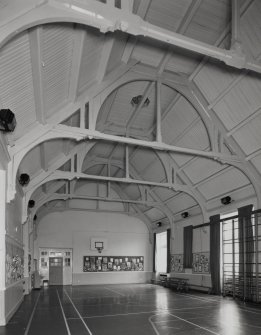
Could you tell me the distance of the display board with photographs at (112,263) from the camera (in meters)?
24.8

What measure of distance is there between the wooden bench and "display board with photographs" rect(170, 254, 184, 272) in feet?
2.76

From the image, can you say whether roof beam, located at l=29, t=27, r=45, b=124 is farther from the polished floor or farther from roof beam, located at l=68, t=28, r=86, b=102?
the polished floor

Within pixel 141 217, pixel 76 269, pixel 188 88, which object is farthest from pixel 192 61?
pixel 76 269

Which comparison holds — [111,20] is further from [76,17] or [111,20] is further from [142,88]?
[142,88]

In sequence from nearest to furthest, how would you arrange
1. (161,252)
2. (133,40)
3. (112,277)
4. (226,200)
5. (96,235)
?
(133,40) < (226,200) < (112,277) < (96,235) < (161,252)

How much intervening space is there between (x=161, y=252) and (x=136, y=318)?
1588cm

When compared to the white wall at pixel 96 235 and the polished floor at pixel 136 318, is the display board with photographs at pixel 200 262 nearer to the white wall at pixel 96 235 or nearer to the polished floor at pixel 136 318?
the polished floor at pixel 136 318

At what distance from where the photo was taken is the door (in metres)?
23.9

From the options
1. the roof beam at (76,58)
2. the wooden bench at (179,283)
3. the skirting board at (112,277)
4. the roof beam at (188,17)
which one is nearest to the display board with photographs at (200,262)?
the wooden bench at (179,283)

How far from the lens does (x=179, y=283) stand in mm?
19312

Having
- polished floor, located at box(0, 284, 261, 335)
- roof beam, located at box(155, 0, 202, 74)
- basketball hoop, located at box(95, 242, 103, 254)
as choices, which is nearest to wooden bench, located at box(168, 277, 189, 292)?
polished floor, located at box(0, 284, 261, 335)

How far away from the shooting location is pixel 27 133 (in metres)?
10.9

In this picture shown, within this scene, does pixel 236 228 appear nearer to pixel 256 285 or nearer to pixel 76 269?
pixel 256 285

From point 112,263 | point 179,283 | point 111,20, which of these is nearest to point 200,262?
point 179,283
